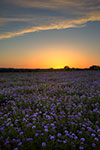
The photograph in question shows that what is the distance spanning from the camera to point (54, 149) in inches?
99.6

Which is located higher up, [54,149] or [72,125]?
[72,125]

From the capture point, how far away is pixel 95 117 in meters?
3.84

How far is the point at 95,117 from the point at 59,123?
4.04ft

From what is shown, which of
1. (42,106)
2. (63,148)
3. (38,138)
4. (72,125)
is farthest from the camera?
(42,106)

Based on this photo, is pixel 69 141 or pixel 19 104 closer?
pixel 69 141

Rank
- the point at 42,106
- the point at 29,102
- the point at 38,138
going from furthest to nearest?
the point at 29,102, the point at 42,106, the point at 38,138

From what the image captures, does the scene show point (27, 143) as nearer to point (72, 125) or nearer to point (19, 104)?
point (72, 125)

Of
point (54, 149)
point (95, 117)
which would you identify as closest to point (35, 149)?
point (54, 149)

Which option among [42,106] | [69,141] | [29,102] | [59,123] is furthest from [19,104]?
[69,141]

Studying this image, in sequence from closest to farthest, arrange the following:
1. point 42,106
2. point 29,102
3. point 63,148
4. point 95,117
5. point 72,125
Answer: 1. point 63,148
2. point 72,125
3. point 95,117
4. point 42,106
5. point 29,102

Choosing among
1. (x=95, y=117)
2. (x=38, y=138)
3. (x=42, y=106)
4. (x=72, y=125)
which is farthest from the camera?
(x=42, y=106)

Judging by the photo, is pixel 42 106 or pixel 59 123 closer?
pixel 59 123

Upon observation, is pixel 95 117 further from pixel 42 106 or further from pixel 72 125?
pixel 42 106

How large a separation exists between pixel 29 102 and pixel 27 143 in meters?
2.82
